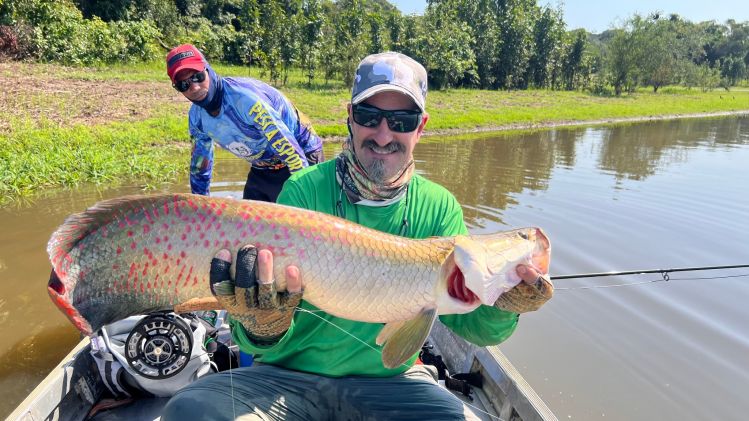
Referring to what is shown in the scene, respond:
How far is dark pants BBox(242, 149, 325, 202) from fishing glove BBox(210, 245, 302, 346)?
93.0 inches

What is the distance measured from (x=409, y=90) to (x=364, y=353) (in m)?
1.43

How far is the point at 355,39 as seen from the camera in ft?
92.8

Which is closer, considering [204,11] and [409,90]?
[409,90]

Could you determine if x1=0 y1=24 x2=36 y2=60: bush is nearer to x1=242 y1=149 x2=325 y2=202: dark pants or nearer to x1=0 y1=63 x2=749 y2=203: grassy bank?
x1=0 y1=63 x2=749 y2=203: grassy bank

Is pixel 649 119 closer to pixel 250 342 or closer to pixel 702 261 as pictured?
pixel 702 261

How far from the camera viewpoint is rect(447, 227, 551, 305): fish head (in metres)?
2.07

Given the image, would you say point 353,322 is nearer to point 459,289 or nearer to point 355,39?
point 459,289

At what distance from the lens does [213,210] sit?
2023 millimetres

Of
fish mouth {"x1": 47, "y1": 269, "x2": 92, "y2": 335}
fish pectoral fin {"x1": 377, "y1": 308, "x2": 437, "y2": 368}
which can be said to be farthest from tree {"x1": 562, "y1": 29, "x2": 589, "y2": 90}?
fish mouth {"x1": 47, "y1": 269, "x2": 92, "y2": 335}

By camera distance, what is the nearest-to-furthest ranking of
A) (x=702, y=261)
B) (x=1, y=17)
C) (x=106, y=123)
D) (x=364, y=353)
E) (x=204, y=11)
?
1. (x=364, y=353)
2. (x=702, y=261)
3. (x=106, y=123)
4. (x=1, y=17)
5. (x=204, y=11)

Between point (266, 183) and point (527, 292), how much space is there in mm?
3028

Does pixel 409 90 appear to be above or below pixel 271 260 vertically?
above

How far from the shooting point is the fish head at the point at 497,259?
6.79ft

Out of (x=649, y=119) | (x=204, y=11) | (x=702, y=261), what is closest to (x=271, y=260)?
(x=702, y=261)
